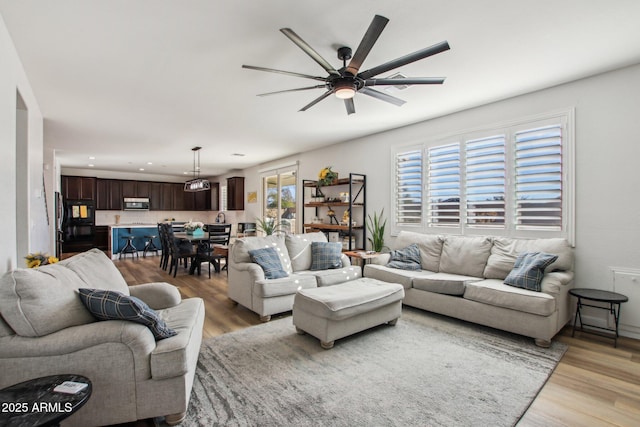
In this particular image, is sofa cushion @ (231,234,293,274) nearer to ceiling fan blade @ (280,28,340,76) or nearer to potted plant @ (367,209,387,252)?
potted plant @ (367,209,387,252)

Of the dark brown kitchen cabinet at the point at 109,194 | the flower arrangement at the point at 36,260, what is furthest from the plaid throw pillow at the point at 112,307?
the dark brown kitchen cabinet at the point at 109,194

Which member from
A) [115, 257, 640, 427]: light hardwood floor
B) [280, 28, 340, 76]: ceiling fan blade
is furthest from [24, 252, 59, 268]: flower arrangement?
[280, 28, 340, 76]: ceiling fan blade

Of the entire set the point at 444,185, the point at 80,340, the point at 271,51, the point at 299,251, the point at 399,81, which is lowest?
the point at 80,340

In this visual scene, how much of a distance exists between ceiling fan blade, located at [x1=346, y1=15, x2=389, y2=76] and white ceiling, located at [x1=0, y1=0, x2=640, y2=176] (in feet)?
1.05

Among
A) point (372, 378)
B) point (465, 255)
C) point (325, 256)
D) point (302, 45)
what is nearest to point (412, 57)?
point (302, 45)

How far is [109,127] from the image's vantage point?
5.02 meters

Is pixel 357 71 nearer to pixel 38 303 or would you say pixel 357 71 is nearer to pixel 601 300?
pixel 38 303

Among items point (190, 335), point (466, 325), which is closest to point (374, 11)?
point (190, 335)

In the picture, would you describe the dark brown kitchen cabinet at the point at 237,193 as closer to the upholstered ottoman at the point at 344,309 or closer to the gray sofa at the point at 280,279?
the gray sofa at the point at 280,279

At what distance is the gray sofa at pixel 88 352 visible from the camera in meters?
1.55

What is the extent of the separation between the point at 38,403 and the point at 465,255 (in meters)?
4.01

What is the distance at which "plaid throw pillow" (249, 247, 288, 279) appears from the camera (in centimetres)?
373

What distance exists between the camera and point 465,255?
394cm

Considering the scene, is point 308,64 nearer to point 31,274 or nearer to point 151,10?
point 151,10
